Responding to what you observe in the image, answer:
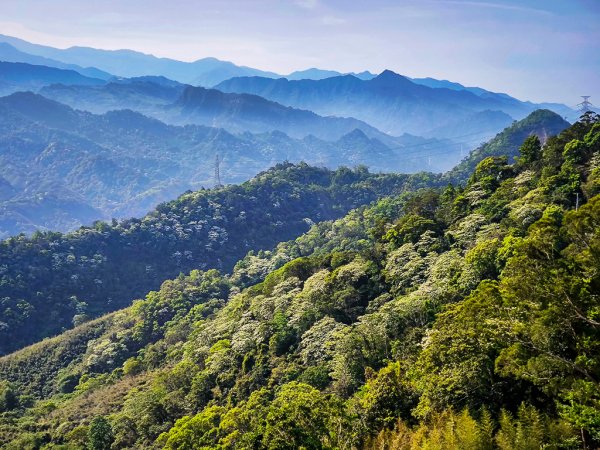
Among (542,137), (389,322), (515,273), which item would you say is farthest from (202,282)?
(542,137)

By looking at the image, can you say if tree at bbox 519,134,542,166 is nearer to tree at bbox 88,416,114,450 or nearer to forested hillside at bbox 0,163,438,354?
tree at bbox 88,416,114,450

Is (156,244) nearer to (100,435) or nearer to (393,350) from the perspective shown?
(100,435)

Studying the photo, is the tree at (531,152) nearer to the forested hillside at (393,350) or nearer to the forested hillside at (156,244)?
the forested hillside at (393,350)

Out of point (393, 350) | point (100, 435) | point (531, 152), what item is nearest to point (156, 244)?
point (100, 435)

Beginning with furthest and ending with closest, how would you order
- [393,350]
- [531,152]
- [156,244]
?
[156,244], [531,152], [393,350]

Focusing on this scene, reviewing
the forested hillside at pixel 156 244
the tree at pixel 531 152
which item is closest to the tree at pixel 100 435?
the tree at pixel 531 152

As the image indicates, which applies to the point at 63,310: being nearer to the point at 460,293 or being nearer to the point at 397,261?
the point at 397,261
